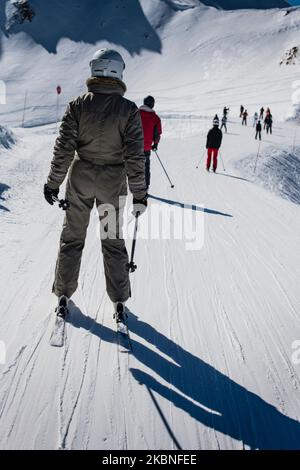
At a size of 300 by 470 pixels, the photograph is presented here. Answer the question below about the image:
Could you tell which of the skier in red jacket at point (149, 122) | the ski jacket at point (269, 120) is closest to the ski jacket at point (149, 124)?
the skier in red jacket at point (149, 122)

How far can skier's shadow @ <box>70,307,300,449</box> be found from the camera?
3.07 metres

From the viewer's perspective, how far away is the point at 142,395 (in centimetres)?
334

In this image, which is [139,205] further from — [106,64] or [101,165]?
[106,64]

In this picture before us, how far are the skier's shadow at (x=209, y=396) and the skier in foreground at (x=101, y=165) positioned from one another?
0.50 meters

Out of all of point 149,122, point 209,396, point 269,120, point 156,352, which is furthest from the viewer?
point 269,120

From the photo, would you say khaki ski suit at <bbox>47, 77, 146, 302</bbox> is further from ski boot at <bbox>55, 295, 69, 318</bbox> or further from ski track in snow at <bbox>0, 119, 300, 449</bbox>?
ski track in snow at <bbox>0, 119, 300, 449</bbox>

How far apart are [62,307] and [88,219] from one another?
2.89 feet

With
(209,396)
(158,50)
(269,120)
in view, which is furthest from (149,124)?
(158,50)

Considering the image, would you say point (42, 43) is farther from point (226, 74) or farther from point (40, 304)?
point (40, 304)

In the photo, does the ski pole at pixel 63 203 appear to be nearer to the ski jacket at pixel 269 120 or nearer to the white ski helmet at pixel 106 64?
the white ski helmet at pixel 106 64

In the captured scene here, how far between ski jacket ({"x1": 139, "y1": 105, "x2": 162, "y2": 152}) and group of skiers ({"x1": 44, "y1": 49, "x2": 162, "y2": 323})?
5073mm

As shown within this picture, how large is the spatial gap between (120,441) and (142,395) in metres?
0.48

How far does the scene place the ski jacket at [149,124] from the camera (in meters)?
8.98

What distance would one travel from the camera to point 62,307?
429cm
